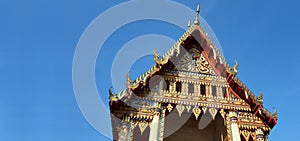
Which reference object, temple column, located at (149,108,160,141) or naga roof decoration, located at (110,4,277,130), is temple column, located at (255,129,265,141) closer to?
naga roof decoration, located at (110,4,277,130)

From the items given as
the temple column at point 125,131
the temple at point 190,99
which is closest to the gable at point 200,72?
the temple at point 190,99

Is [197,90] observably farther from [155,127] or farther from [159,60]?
[155,127]

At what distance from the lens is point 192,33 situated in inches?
579

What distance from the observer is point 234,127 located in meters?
12.3

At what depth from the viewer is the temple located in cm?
1200

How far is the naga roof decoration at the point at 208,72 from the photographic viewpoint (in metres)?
12.6

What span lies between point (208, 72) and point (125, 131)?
15.8 ft

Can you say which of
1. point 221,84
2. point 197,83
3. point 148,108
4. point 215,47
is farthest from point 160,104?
point 215,47

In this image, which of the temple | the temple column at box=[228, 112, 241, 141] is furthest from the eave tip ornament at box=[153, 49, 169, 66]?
the temple column at box=[228, 112, 241, 141]

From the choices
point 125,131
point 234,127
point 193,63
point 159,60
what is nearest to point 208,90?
point 193,63

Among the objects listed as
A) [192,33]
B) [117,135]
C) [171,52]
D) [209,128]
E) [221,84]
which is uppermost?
[192,33]

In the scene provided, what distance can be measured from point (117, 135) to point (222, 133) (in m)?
5.00

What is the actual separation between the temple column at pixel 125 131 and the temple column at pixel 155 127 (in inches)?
33.8

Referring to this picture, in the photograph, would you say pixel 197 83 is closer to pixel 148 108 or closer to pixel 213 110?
pixel 213 110
